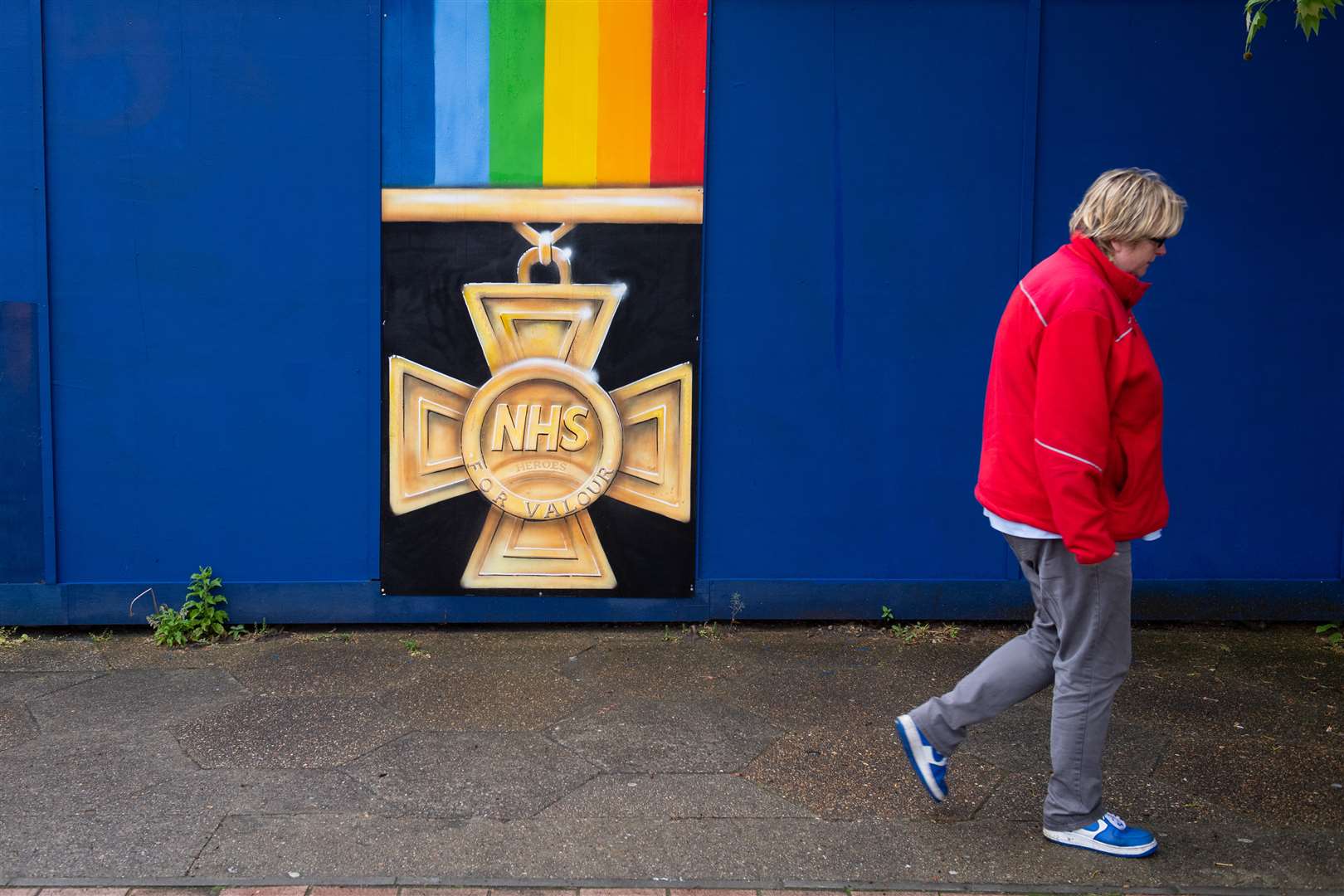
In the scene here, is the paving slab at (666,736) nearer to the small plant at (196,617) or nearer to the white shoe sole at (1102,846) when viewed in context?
the white shoe sole at (1102,846)

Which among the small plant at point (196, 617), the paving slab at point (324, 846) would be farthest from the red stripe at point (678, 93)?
the paving slab at point (324, 846)

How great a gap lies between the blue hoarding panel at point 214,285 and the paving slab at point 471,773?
4.58 feet

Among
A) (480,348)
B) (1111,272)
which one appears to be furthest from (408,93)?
(1111,272)

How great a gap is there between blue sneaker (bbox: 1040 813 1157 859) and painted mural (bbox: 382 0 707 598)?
2.27 m

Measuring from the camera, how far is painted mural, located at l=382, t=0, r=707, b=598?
506cm

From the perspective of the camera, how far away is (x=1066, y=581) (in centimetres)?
325

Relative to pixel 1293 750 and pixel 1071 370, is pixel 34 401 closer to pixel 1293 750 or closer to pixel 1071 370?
pixel 1071 370

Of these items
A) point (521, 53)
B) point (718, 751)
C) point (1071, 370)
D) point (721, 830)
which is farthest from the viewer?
point (521, 53)

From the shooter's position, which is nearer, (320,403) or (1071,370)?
(1071,370)

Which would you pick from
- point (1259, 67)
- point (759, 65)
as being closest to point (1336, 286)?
point (1259, 67)

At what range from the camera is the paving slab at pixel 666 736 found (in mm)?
3986

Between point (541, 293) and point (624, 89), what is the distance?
93 centimetres

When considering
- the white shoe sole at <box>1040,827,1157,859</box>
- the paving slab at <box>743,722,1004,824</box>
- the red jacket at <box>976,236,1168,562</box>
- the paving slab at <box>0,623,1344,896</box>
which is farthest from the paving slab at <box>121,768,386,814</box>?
the red jacket at <box>976,236,1168,562</box>

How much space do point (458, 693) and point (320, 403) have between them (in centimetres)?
146
